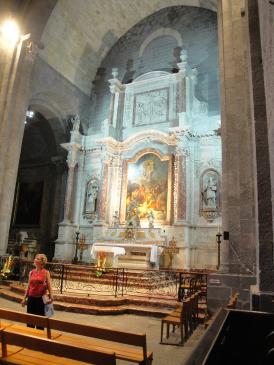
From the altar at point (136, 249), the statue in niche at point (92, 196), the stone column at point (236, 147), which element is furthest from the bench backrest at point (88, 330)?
the statue in niche at point (92, 196)

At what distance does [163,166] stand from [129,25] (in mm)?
9562

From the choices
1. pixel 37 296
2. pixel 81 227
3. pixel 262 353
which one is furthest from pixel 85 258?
pixel 262 353

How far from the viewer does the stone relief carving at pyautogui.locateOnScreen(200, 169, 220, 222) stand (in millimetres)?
13375

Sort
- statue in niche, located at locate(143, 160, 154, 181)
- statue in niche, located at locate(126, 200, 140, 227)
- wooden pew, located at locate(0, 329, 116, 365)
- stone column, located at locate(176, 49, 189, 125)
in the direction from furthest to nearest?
statue in niche, located at locate(143, 160, 154, 181) → stone column, located at locate(176, 49, 189, 125) → statue in niche, located at locate(126, 200, 140, 227) → wooden pew, located at locate(0, 329, 116, 365)

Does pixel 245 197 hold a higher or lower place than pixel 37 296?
higher

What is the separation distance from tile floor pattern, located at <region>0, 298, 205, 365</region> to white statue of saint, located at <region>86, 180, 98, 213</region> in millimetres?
8250

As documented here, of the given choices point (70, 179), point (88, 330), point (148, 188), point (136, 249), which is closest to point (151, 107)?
point (148, 188)

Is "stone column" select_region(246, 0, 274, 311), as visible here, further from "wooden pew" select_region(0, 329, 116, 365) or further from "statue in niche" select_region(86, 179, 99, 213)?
"statue in niche" select_region(86, 179, 99, 213)

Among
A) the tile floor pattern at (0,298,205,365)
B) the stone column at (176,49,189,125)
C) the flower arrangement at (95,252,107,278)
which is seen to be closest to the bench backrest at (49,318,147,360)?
the tile floor pattern at (0,298,205,365)

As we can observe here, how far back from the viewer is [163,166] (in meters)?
15.1

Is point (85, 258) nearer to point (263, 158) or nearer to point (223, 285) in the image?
point (223, 285)

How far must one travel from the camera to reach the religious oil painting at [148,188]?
1455 centimetres

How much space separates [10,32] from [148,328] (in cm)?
1202

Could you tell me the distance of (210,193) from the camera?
532 inches
